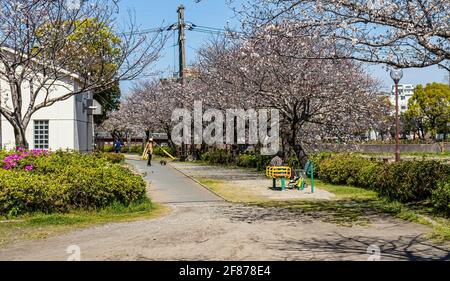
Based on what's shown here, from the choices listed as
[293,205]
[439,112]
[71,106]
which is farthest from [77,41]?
[439,112]

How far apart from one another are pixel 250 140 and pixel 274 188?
1238 cm

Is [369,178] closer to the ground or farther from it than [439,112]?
closer to the ground

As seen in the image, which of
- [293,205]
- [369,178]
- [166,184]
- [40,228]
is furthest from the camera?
[166,184]

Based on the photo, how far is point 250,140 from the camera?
28.7m

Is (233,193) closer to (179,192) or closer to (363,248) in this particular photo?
(179,192)

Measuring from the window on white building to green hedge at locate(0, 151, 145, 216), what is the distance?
596 inches

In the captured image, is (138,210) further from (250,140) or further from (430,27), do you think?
(250,140)

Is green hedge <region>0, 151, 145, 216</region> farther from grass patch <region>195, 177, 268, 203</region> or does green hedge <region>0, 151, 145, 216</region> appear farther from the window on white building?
the window on white building

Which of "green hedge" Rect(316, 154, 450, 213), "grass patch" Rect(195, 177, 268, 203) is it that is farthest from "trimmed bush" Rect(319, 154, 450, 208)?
"grass patch" Rect(195, 177, 268, 203)

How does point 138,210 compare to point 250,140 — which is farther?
point 250,140

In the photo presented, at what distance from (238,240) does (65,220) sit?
145 inches

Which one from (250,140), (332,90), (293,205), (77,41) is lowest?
→ (293,205)

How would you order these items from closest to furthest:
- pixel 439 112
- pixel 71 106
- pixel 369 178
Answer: pixel 369 178
pixel 71 106
pixel 439 112

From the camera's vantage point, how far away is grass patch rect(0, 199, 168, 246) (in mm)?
8625
